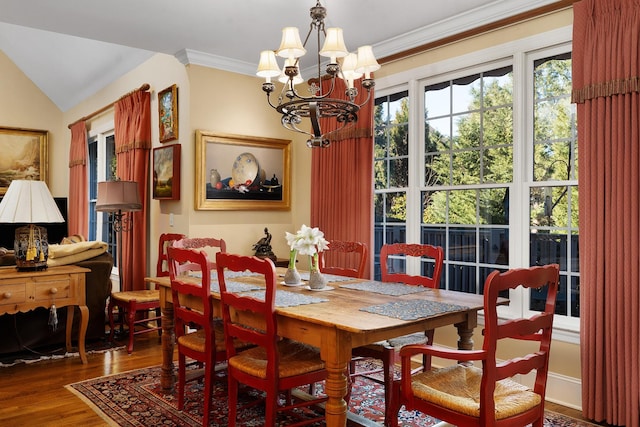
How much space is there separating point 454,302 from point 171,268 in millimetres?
1623

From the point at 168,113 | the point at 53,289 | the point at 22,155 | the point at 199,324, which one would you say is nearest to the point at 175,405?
the point at 199,324

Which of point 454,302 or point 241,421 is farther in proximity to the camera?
point 241,421

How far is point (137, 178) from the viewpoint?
549 cm

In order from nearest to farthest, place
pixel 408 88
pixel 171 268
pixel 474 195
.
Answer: pixel 171 268
pixel 474 195
pixel 408 88

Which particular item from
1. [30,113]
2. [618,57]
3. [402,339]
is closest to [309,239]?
[402,339]

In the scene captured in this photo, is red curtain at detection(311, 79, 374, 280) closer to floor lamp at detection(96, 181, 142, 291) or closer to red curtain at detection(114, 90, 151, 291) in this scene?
floor lamp at detection(96, 181, 142, 291)

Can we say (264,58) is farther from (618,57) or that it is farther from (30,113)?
(30,113)

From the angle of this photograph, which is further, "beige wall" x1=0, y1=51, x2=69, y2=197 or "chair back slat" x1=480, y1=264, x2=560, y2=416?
"beige wall" x1=0, y1=51, x2=69, y2=197

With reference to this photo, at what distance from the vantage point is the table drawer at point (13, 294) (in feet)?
12.0

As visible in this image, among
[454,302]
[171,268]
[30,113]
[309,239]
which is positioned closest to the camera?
[454,302]

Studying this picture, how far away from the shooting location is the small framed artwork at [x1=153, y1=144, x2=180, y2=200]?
16.1ft

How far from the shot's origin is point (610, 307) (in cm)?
290

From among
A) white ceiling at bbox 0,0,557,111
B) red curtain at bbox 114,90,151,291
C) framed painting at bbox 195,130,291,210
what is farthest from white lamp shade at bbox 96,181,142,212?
white ceiling at bbox 0,0,557,111

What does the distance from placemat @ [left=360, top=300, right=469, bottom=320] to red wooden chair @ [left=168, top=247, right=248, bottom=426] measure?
853mm
